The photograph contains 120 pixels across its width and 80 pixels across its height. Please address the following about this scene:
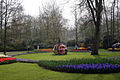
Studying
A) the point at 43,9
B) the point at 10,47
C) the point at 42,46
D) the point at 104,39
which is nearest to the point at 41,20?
the point at 43,9

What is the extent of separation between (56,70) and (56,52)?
39.8 feet

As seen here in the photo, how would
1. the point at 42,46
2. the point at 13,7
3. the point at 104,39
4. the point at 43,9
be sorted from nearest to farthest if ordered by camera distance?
1. the point at 13,7
2. the point at 104,39
3. the point at 42,46
4. the point at 43,9

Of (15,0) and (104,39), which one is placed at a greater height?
(15,0)

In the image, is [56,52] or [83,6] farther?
[56,52]

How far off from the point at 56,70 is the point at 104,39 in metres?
30.4

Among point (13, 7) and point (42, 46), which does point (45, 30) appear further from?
point (13, 7)

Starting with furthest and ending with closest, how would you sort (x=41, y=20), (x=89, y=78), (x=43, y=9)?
(x=41, y=20), (x=43, y=9), (x=89, y=78)

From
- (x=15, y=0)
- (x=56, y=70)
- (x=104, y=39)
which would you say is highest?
(x=15, y=0)

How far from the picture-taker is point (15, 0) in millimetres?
21156

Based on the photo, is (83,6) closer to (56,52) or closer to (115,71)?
(56,52)

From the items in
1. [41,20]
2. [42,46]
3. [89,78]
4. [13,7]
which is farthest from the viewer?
[41,20]

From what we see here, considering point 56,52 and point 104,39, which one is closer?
point 56,52

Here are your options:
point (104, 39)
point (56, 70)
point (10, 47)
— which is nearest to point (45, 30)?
point (10, 47)

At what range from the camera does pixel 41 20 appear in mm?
46906
